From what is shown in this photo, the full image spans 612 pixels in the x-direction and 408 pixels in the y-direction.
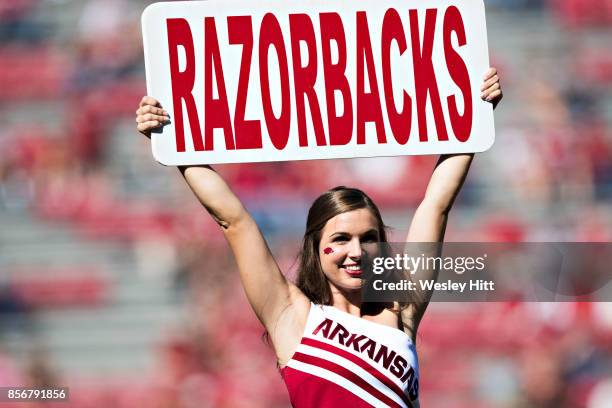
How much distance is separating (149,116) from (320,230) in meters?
0.47

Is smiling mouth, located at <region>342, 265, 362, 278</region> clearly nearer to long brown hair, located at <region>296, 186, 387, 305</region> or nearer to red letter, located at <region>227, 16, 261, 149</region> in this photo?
long brown hair, located at <region>296, 186, 387, 305</region>

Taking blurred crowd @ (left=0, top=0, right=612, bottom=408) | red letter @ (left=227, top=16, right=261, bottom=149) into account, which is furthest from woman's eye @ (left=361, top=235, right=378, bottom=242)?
blurred crowd @ (left=0, top=0, right=612, bottom=408)

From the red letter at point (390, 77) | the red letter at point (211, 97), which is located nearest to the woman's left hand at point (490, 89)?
the red letter at point (390, 77)

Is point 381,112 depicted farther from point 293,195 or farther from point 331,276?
point 293,195

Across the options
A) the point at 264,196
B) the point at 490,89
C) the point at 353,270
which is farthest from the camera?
the point at 264,196

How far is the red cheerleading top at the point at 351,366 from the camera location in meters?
2.33

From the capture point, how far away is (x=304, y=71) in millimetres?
2291

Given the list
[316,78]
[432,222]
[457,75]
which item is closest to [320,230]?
[432,222]

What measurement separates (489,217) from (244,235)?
15.6 ft

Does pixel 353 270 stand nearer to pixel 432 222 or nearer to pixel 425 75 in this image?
pixel 432 222

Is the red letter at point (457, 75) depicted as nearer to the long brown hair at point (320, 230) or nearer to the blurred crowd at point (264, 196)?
the long brown hair at point (320, 230)

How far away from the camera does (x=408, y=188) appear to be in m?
6.94

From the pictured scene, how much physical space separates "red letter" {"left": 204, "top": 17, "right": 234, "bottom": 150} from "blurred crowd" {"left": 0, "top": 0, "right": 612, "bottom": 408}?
3657 millimetres

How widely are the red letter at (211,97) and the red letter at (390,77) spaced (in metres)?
0.34
